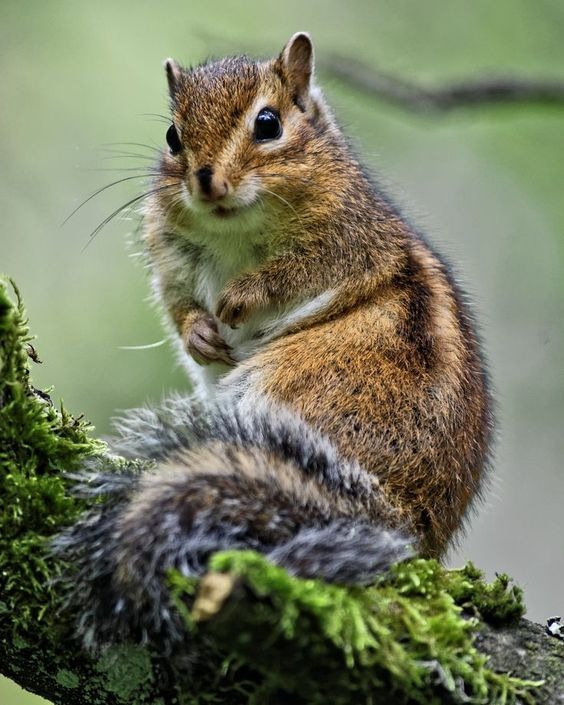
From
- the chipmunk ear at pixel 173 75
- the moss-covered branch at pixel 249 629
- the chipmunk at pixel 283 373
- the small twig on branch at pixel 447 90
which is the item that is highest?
the small twig on branch at pixel 447 90

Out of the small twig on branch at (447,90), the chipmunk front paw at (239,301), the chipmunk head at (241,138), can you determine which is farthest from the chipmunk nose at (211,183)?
the small twig on branch at (447,90)

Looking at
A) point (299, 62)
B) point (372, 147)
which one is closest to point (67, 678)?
point (299, 62)

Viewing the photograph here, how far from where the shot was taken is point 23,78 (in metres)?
7.90

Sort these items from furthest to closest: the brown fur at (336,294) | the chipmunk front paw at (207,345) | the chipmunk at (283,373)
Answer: the chipmunk front paw at (207,345)
the brown fur at (336,294)
the chipmunk at (283,373)

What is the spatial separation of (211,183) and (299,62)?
1.03 meters

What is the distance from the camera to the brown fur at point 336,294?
10.2 feet

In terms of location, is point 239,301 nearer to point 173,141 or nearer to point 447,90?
point 173,141

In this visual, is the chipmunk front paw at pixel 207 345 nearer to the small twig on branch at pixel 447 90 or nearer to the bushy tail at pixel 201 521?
the bushy tail at pixel 201 521

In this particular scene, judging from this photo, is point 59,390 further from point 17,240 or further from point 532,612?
point 532,612

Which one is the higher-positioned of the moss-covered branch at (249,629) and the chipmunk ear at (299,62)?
the chipmunk ear at (299,62)

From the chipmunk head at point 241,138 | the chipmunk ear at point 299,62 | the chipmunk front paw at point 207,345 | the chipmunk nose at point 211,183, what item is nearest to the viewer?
the chipmunk nose at point 211,183

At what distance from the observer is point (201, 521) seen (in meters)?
2.11

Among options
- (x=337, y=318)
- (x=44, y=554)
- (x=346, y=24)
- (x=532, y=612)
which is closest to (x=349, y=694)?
(x=44, y=554)

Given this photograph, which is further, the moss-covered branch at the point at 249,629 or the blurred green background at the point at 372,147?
the blurred green background at the point at 372,147
